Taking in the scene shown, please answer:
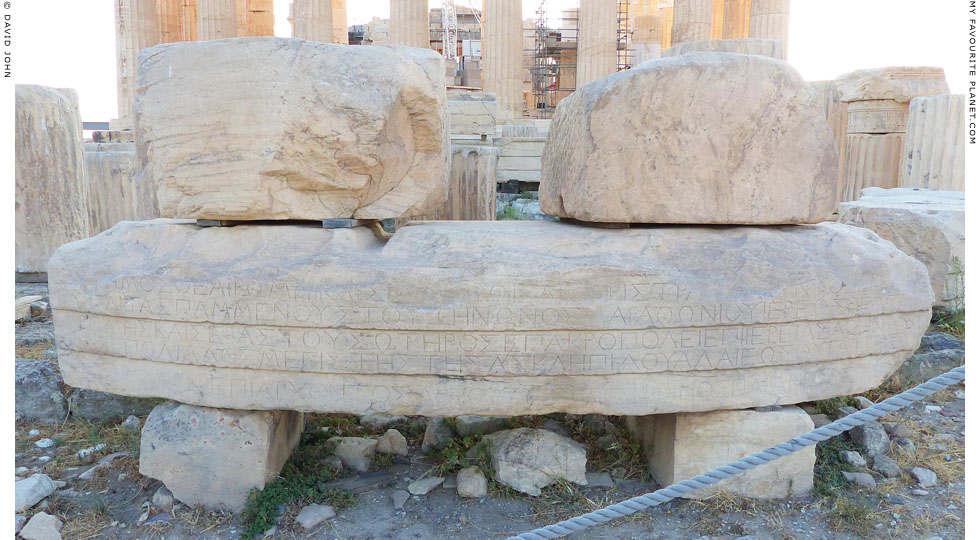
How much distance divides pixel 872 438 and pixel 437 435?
2103mm

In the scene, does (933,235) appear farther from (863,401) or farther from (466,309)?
(466,309)

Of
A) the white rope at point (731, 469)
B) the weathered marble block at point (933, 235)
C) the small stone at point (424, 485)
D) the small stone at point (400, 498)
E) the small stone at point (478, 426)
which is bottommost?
the small stone at point (400, 498)

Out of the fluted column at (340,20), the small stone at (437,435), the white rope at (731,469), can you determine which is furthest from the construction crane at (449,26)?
the white rope at (731,469)

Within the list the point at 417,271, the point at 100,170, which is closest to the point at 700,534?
the point at 417,271

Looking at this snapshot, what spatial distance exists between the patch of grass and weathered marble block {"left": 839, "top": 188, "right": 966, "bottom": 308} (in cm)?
397

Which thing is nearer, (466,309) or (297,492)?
(466,309)

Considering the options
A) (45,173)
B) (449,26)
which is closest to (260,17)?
(449,26)

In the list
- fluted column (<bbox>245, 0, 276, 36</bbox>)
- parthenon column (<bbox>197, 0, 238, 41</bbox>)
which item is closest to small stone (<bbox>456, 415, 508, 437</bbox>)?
parthenon column (<bbox>197, 0, 238, 41</bbox>)

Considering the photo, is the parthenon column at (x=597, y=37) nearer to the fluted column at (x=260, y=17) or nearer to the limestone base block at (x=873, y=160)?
the limestone base block at (x=873, y=160)

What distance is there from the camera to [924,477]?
2711mm

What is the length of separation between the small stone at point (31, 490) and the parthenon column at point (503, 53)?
489 inches

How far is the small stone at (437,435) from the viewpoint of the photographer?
10.0ft

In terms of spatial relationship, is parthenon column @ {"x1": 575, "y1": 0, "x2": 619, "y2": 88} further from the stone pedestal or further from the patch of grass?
the patch of grass

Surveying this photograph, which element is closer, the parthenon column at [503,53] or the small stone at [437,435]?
the small stone at [437,435]
